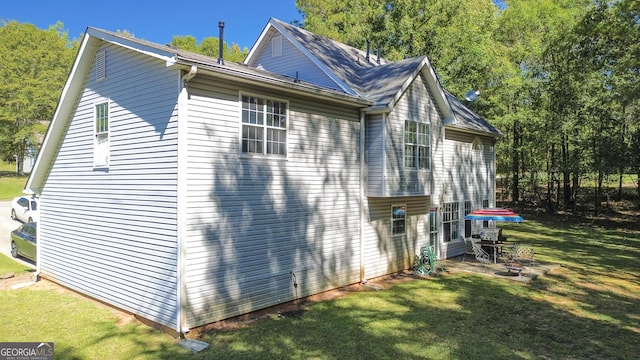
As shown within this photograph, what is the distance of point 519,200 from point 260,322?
Answer: 33576 mm

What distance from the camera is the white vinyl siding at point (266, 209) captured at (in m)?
7.86

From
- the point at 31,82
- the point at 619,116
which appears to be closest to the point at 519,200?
the point at 619,116

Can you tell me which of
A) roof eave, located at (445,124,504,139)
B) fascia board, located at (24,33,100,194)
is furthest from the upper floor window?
fascia board, located at (24,33,100,194)

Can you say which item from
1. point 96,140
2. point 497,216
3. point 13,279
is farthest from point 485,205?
point 13,279

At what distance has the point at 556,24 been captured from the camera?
88.1ft

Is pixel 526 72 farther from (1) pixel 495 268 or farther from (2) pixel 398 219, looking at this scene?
(2) pixel 398 219

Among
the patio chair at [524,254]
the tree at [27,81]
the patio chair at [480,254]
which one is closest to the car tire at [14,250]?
the patio chair at [480,254]

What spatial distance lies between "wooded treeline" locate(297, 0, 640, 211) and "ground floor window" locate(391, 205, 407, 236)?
16.4 metres

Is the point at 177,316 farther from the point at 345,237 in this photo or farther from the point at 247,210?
the point at 345,237

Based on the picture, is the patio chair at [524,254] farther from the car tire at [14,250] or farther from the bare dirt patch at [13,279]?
the car tire at [14,250]

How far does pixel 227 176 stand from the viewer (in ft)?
27.2

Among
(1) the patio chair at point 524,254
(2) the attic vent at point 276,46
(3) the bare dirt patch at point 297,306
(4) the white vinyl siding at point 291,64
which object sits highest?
(2) the attic vent at point 276,46

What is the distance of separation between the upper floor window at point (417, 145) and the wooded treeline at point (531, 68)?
1503 centimetres

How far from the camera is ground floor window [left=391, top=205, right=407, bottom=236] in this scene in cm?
1270
